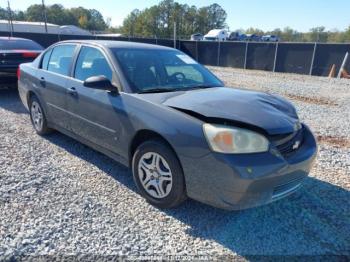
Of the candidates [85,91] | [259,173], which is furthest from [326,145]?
[85,91]

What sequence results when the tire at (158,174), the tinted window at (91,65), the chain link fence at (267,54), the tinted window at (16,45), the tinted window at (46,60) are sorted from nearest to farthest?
the tire at (158,174)
the tinted window at (91,65)
the tinted window at (46,60)
the tinted window at (16,45)
the chain link fence at (267,54)

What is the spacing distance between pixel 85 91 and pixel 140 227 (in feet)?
5.87

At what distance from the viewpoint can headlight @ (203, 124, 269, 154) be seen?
2557mm

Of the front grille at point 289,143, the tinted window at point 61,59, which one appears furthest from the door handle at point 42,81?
the front grille at point 289,143

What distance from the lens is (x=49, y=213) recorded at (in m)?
2.98

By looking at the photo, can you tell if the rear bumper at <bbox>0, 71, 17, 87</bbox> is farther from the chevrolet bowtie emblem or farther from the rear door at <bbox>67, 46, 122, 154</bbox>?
the chevrolet bowtie emblem

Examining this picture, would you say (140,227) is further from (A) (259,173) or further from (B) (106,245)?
(A) (259,173)

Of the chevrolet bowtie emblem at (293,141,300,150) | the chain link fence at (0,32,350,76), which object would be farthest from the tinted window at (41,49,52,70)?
the chain link fence at (0,32,350,76)

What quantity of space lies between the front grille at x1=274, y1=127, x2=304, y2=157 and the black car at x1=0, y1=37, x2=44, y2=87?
6758 millimetres

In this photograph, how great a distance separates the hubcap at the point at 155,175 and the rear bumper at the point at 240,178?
0.87 ft

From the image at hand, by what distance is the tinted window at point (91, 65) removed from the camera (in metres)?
3.64

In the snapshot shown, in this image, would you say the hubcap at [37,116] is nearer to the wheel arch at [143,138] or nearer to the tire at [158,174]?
the wheel arch at [143,138]

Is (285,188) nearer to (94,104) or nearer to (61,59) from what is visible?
(94,104)

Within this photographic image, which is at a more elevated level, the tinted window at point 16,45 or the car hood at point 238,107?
the tinted window at point 16,45
